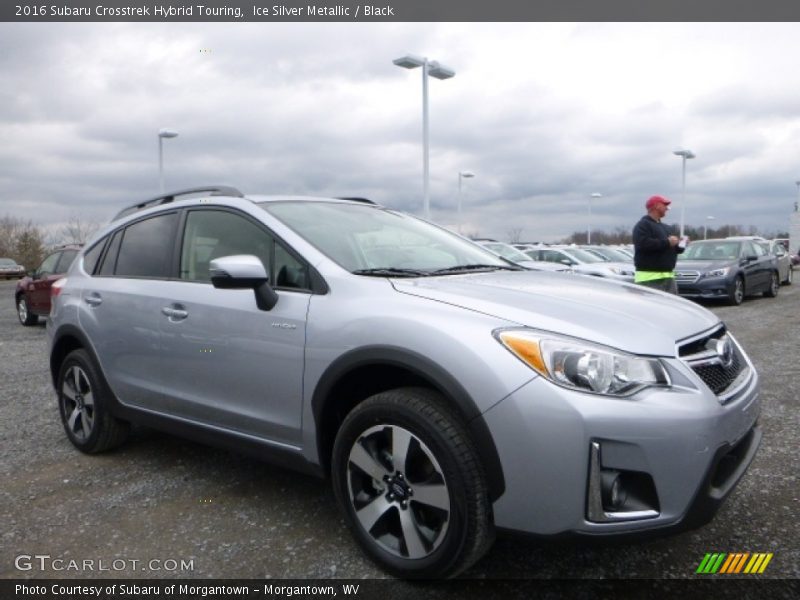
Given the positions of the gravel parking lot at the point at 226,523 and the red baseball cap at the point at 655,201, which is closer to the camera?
the gravel parking lot at the point at 226,523

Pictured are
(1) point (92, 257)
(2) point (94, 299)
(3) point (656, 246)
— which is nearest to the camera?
(2) point (94, 299)

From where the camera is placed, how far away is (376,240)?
11.2 feet

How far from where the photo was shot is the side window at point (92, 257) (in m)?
4.46

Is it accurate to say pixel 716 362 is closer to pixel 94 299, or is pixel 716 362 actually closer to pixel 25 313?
pixel 94 299

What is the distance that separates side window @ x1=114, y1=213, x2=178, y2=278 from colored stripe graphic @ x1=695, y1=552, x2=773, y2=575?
3.04 metres

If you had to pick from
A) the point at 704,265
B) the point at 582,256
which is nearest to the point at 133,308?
the point at 704,265

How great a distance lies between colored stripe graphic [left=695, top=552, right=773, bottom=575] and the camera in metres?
2.62

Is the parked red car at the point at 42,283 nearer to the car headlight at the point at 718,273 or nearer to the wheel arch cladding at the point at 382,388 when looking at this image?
the wheel arch cladding at the point at 382,388

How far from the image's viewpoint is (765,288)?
51.2ft

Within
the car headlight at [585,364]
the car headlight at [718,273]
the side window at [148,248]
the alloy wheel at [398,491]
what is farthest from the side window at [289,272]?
the car headlight at [718,273]

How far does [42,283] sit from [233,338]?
10.8m

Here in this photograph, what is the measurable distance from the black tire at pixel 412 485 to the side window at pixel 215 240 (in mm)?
1043

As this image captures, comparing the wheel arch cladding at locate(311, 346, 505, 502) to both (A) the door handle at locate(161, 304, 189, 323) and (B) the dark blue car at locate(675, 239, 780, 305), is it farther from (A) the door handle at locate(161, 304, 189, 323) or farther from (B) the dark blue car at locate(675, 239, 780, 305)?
(B) the dark blue car at locate(675, 239, 780, 305)

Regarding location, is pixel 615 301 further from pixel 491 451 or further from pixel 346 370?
pixel 346 370
